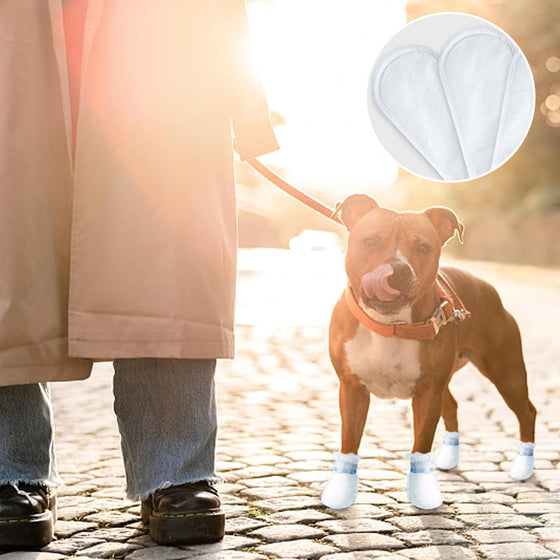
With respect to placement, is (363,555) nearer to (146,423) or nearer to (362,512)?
(362,512)

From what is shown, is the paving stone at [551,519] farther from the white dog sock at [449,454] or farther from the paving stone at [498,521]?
the white dog sock at [449,454]

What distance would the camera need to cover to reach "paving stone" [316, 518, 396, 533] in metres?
3.27

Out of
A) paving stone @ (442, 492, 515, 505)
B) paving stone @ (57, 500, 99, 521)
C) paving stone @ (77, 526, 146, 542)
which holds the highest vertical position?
paving stone @ (77, 526, 146, 542)

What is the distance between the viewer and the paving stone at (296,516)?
3381 millimetres

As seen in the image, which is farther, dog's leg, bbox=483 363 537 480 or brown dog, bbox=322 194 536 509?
dog's leg, bbox=483 363 537 480

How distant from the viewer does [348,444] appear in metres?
3.62

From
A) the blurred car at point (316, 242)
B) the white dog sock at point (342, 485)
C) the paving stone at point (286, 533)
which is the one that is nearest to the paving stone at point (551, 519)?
the white dog sock at point (342, 485)

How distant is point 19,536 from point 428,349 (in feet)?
5.10

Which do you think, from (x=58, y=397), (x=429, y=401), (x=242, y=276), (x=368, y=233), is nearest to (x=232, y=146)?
(x=368, y=233)

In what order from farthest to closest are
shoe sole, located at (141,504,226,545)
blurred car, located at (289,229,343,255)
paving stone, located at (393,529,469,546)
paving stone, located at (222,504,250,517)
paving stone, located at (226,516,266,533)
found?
blurred car, located at (289,229,343,255)
paving stone, located at (222,504,250,517)
paving stone, located at (226,516,266,533)
paving stone, located at (393,529,469,546)
shoe sole, located at (141,504,226,545)

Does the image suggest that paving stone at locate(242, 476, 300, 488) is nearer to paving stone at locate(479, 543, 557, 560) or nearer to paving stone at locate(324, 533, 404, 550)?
paving stone at locate(324, 533, 404, 550)

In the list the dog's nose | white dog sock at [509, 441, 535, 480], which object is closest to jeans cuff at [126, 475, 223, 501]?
the dog's nose

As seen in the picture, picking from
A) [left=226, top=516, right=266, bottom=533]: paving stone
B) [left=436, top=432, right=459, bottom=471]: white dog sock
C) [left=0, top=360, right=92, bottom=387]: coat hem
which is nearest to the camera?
[left=0, top=360, right=92, bottom=387]: coat hem

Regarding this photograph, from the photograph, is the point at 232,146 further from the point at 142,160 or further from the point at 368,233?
the point at 368,233
